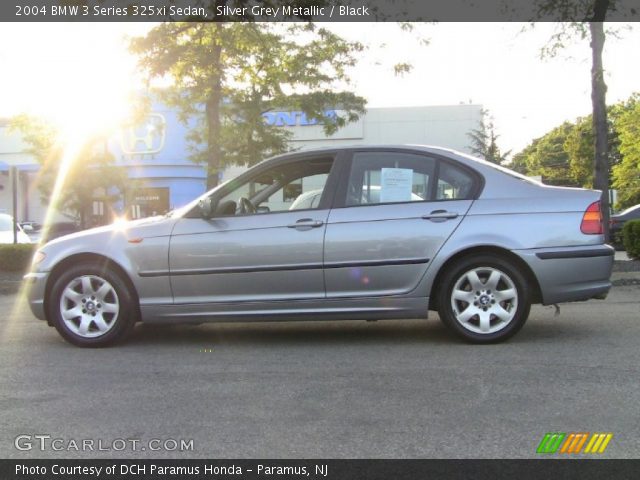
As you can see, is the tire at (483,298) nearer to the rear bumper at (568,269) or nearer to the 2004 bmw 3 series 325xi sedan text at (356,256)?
the 2004 bmw 3 series 325xi sedan text at (356,256)

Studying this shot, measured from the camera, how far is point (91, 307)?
5.27 meters

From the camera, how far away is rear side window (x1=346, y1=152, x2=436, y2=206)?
5.16m

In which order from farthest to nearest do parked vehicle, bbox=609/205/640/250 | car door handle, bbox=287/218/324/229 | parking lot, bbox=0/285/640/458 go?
parked vehicle, bbox=609/205/640/250 → car door handle, bbox=287/218/324/229 → parking lot, bbox=0/285/640/458

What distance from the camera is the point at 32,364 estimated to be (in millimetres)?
4758

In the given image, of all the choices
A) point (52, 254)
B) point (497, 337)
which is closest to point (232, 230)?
point (52, 254)

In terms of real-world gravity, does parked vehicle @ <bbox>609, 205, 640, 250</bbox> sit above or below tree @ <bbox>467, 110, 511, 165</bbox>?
below

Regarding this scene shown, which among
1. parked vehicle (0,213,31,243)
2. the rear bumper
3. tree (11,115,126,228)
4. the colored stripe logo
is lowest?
the colored stripe logo

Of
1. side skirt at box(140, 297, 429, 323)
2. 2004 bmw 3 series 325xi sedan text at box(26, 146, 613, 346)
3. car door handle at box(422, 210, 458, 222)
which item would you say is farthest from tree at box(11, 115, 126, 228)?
car door handle at box(422, 210, 458, 222)

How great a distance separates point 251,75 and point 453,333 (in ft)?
31.1

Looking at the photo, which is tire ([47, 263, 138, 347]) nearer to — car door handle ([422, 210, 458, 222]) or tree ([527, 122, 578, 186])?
car door handle ([422, 210, 458, 222])

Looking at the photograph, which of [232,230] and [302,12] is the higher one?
[302,12]

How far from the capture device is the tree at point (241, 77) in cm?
1088

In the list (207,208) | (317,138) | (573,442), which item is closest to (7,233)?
(207,208)
